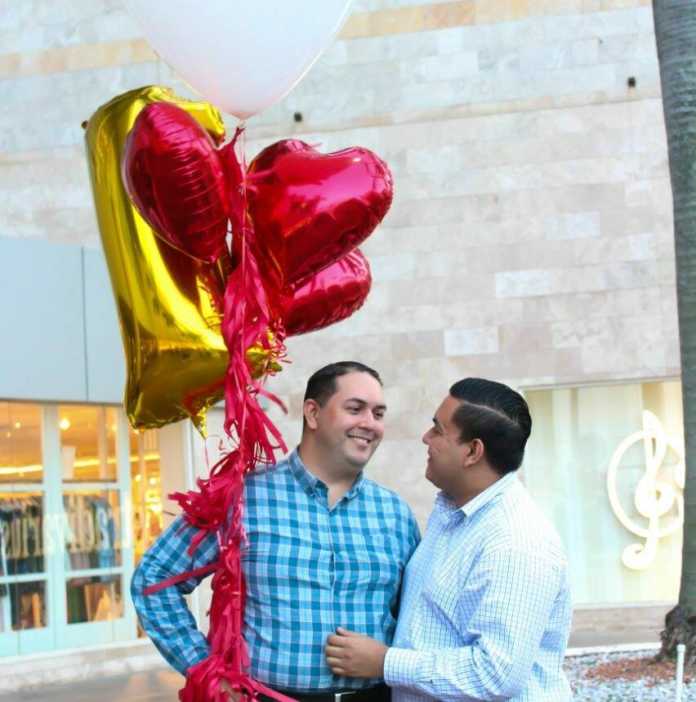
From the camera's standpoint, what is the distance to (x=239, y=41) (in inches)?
154

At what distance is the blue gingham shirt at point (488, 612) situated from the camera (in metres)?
3.17

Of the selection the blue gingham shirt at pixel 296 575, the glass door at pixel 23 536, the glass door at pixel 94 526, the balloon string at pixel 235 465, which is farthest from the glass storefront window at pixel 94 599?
the blue gingham shirt at pixel 296 575

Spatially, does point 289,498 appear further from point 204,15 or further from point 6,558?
point 6,558

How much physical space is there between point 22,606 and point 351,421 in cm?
920

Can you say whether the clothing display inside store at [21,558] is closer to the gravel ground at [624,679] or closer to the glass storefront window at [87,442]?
the glass storefront window at [87,442]

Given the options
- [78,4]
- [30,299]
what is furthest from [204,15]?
[78,4]

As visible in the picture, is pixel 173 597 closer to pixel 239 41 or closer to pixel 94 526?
pixel 239 41

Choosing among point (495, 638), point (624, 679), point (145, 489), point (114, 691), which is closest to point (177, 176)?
point (495, 638)

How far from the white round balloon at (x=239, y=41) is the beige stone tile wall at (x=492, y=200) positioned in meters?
9.96

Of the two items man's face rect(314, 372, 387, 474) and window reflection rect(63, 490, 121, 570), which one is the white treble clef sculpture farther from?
man's face rect(314, 372, 387, 474)

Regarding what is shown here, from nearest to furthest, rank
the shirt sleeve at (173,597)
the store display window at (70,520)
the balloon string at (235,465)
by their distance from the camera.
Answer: the balloon string at (235,465) → the shirt sleeve at (173,597) → the store display window at (70,520)

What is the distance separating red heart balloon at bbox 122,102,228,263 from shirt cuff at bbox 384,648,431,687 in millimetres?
1175

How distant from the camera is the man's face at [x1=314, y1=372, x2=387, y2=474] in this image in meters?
3.60

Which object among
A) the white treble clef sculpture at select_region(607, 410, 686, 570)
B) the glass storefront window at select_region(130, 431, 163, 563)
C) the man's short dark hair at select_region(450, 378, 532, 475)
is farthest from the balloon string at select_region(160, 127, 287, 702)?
the white treble clef sculpture at select_region(607, 410, 686, 570)
